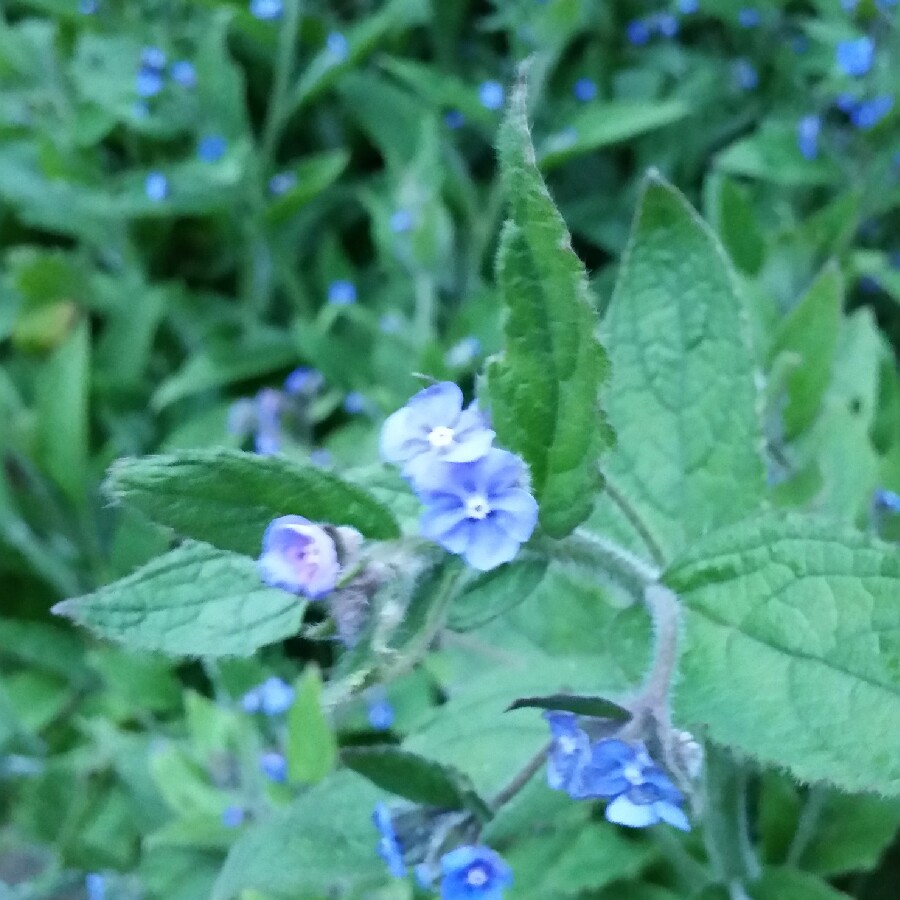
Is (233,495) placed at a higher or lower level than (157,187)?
higher

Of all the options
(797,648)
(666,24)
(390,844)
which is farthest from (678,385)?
(666,24)

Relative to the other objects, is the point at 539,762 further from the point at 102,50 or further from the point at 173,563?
the point at 102,50

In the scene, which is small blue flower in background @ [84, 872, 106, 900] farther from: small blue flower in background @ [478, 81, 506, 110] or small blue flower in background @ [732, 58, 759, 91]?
small blue flower in background @ [732, 58, 759, 91]

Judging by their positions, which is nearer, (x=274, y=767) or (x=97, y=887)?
(x=274, y=767)

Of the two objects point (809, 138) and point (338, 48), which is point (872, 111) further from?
point (338, 48)

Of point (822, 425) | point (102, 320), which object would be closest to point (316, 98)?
point (102, 320)

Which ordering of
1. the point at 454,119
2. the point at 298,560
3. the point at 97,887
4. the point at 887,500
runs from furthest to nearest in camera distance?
the point at 454,119
the point at 97,887
the point at 887,500
the point at 298,560

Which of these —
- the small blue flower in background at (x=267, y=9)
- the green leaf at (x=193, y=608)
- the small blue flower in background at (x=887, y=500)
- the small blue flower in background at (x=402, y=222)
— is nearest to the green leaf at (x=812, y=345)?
the small blue flower in background at (x=887, y=500)
